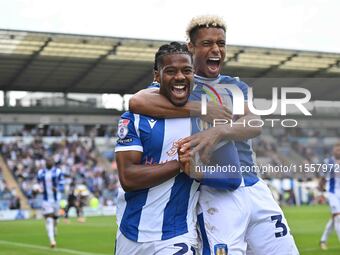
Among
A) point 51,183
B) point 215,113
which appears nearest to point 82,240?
point 51,183

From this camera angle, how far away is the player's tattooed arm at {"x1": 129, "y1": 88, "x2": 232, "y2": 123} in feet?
12.8

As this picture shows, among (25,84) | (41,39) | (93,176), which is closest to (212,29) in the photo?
(41,39)

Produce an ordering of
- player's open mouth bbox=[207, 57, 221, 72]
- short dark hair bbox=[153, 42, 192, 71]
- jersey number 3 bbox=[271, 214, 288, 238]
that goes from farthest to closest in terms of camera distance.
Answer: jersey number 3 bbox=[271, 214, 288, 238] → player's open mouth bbox=[207, 57, 221, 72] → short dark hair bbox=[153, 42, 192, 71]

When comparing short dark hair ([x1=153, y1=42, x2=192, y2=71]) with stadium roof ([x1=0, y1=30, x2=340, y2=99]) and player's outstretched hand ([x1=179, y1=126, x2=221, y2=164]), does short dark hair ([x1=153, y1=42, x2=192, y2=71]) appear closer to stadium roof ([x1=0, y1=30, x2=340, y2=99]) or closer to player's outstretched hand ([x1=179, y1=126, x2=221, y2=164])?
player's outstretched hand ([x1=179, y1=126, x2=221, y2=164])

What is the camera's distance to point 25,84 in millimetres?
35188

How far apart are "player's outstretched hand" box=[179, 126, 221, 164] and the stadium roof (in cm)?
2556

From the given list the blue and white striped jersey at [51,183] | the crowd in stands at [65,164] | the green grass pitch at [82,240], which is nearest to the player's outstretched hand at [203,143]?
the green grass pitch at [82,240]

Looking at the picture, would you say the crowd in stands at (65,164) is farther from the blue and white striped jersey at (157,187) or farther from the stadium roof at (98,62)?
the blue and white striped jersey at (157,187)

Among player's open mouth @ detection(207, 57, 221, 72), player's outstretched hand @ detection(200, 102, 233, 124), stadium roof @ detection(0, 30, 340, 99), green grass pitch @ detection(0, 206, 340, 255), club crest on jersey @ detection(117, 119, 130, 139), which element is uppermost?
stadium roof @ detection(0, 30, 340, 99)

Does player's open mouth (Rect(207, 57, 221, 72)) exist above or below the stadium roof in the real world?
below

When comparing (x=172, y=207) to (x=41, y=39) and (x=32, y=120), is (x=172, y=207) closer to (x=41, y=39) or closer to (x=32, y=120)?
(x=41, y=39)

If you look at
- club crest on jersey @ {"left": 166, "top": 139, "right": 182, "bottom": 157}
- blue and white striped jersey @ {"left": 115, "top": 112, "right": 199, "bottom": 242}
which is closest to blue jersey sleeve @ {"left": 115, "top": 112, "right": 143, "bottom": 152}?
blue and white striped jersey @ {"left": 115, "top": 112, "right": 199, "bottom": 242}

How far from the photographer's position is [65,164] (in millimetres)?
33062

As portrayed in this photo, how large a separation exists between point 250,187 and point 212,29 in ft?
3.49
